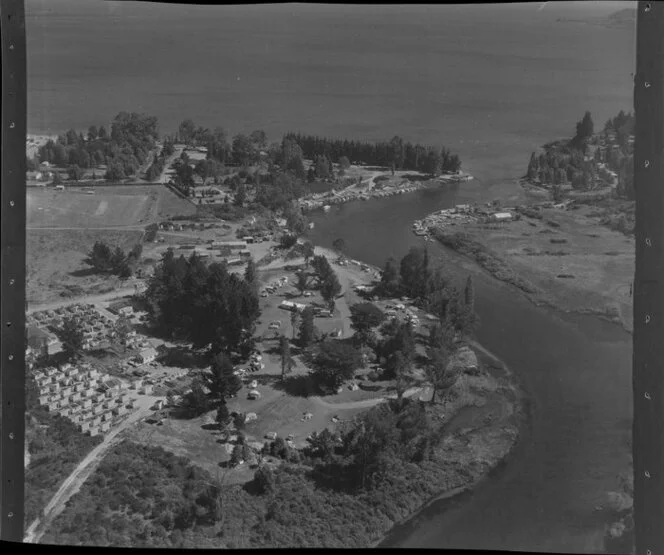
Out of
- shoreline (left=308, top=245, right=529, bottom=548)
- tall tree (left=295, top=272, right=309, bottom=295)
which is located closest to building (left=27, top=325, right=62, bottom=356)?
tall tree (left=295, top=272, right=309, bottom=295)

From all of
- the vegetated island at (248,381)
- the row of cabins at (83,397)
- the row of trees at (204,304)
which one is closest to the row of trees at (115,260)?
the vegetated island at (248,381)

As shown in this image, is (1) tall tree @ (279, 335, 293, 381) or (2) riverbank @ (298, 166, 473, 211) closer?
(1) tall tree @ (279, 335, 293, 381)

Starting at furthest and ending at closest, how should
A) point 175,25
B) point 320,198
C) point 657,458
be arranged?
point 320,198 < point 175,25 < point 657,458

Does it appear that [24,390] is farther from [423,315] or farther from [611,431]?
[611,431]

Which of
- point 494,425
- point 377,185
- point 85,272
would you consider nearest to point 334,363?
point 494,425

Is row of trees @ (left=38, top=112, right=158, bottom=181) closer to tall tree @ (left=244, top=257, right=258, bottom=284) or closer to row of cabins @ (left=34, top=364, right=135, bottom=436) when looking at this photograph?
tall tree @ (left=244, top=257, right=258, bottom=284)

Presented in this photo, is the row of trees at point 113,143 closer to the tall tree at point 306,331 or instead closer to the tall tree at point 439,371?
the tall tree at point 306,331

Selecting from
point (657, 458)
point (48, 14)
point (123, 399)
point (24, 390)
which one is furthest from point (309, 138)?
point (657, 458)
